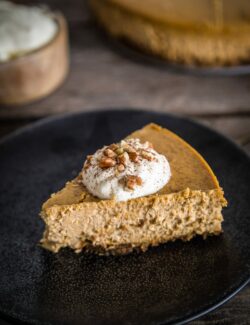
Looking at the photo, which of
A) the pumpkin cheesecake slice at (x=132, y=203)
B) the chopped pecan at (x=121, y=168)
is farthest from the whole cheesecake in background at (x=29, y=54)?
the chopped pecan at (x=121, y=168)

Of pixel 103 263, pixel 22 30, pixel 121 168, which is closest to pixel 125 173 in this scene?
pixel 121 168

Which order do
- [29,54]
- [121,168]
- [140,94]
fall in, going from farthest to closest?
[140,94] < [29,54] < [121,168]

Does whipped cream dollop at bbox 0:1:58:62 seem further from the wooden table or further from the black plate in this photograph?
the black plate

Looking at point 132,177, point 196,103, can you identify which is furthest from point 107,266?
point 196,103

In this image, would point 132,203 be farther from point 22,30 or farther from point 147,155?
point 22,30

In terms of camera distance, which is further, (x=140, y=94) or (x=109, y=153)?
(x=140, y=94)
